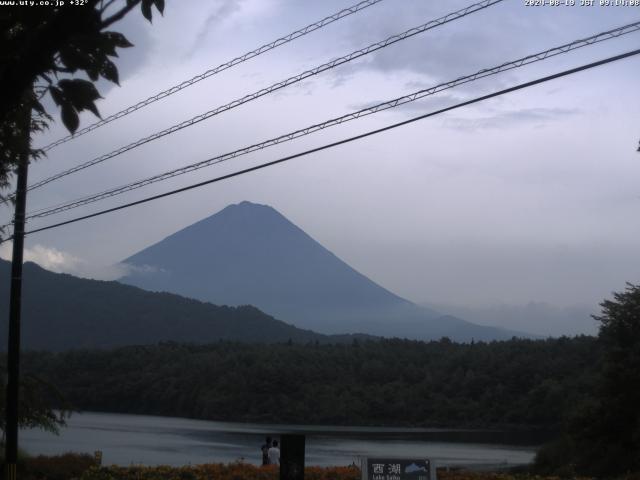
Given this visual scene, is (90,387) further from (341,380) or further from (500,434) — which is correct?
(500,434)

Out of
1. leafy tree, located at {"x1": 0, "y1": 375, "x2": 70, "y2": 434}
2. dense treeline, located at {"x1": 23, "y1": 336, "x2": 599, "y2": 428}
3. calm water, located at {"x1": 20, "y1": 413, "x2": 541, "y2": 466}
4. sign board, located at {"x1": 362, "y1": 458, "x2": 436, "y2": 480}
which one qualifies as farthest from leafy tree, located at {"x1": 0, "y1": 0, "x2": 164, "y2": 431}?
dense treeline, located at {"x1": 23, "y1": 336, "x2": 599, "y2": 428}

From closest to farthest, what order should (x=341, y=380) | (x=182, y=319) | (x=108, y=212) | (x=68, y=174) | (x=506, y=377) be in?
(x=108, y=212)
(x=68, y=174)
(x=506, y=377)
(x=341, y=380)
(x=182, y=319)

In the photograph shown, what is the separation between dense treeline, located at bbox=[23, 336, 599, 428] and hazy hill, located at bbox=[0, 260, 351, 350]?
139 ft

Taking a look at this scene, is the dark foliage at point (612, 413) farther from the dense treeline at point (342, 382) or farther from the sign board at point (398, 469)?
the dense treeline at point (342, 382)

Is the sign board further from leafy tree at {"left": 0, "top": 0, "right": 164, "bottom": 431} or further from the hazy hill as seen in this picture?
the hazy hill

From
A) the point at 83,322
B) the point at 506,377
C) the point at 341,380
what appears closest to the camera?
the point at 506,377

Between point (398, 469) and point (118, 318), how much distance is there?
Result: 124m

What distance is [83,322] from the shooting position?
406ft

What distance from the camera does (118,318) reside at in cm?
13112

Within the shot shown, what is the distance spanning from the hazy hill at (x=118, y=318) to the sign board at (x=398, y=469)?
4133 inches

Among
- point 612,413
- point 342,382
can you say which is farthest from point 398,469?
point 342,382

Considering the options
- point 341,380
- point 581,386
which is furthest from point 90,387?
point 581,386

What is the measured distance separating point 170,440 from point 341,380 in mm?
30628

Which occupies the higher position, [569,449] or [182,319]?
[182,319]
